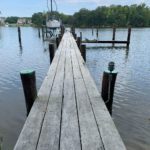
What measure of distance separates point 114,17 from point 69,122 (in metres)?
118

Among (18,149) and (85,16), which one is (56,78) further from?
(85,16)

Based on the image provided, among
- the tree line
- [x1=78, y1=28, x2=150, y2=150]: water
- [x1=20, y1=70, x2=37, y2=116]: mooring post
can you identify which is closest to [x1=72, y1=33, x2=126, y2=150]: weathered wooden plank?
[x1=20, y1=70, x2=37, y2=116]: mooring post

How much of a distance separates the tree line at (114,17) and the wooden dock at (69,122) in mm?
111106

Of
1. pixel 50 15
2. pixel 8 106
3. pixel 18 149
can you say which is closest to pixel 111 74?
pixel 18 149

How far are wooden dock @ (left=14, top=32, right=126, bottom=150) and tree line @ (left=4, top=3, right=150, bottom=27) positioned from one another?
11111 centimetres

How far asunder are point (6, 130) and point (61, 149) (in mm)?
4986

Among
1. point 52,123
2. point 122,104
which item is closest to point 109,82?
point 52,123

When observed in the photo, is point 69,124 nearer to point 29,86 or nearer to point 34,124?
point 34,124

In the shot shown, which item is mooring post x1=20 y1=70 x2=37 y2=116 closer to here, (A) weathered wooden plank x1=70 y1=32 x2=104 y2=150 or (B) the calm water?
(A) weathered wooden plank x1=70 y1=32 x2=104 y2=150

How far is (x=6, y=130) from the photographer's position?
7.82m

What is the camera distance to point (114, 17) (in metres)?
116

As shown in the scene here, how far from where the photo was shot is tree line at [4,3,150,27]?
116m

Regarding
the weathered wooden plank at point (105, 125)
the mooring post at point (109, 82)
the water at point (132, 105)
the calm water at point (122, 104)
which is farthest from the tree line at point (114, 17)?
the weathered wooden plank at point (105, 125)

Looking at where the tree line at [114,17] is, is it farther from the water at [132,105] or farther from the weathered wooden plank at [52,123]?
the weathered wooden plank at [52,123]
